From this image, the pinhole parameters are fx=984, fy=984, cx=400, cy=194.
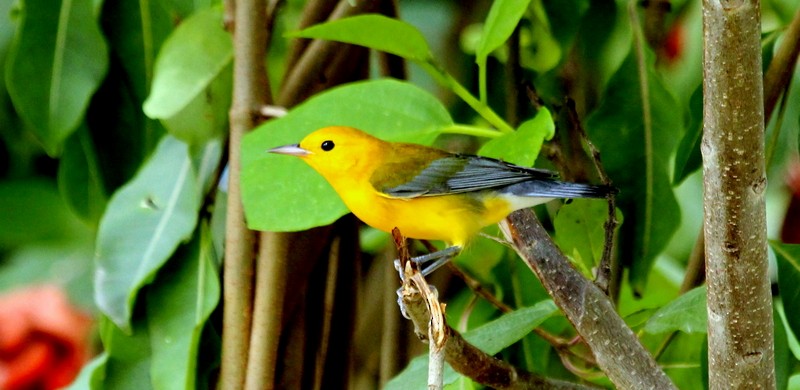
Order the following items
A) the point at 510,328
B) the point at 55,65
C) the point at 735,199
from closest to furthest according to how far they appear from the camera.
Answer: the point at 735,199, the point at 510,328, the point at 55,65

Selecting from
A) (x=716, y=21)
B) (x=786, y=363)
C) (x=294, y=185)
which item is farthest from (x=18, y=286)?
(x=716, y=21)

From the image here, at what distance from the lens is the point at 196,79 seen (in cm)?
108

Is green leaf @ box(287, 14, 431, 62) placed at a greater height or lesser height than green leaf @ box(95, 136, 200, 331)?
greater

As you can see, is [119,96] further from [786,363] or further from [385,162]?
[786,363]

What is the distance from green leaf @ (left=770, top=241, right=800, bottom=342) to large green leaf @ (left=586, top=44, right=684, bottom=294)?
0.12 m

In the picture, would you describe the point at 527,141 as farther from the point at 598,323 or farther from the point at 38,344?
the point at 38,344

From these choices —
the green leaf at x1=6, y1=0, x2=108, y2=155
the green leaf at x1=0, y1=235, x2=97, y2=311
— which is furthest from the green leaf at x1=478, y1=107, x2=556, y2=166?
the green leaf at x1=0, y1=235, x2=97, y2=311

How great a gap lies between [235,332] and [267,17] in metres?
0.36

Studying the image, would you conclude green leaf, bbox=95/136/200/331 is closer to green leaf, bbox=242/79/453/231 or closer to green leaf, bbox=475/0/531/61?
green leaf, bbox=242/79/453/231

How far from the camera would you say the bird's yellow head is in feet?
3.03

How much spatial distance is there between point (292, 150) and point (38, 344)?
2.04 feet

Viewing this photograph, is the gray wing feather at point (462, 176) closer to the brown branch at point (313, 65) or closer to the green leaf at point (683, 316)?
the green leaf at point (683, 316)

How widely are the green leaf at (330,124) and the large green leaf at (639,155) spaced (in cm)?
25

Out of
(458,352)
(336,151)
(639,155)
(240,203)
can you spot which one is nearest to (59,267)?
(240,203)
